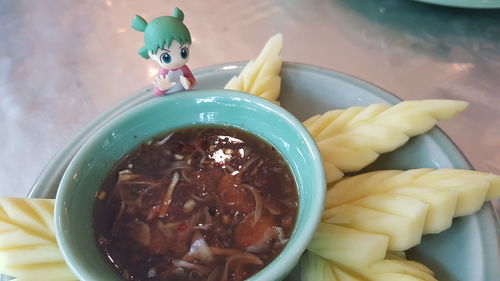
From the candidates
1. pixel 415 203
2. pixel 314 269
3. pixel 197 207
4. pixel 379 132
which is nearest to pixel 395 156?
pixel 379 132

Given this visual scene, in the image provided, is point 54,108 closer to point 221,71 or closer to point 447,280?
point 221,71

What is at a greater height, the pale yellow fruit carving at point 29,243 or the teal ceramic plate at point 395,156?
the pale yellow fruit carving at point 29,243

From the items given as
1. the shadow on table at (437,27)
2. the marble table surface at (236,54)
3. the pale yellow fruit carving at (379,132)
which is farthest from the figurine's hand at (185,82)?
the shadow on table at (437,27)

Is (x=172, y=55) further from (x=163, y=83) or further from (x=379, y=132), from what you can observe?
(x=379, y=132)

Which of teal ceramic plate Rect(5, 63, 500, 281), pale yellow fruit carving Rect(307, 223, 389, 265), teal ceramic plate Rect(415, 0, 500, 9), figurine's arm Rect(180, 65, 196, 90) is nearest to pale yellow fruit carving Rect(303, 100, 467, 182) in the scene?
teal ceramic plate Rect(5, 63, 500, 281)

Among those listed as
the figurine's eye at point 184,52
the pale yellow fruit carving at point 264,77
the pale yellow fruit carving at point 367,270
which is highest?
the figurine's eye at point 184,52

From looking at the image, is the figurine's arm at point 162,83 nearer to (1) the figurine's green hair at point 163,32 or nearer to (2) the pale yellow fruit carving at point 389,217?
(1) the figurine's green hair at point 163,32
